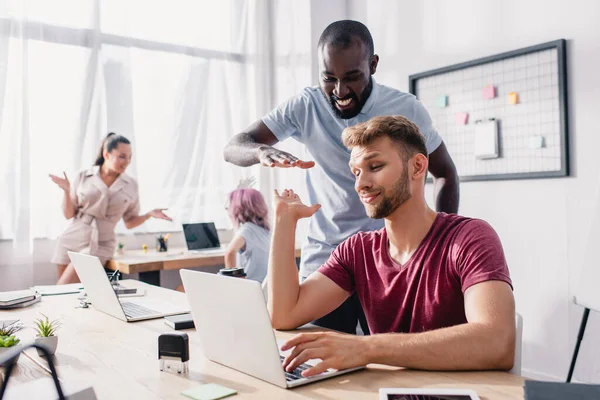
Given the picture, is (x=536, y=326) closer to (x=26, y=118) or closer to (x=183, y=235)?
(x=183, y=235)

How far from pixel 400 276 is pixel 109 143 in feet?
8.72

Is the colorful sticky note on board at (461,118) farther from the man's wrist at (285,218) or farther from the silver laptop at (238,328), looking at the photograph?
the silver laptop at (238,328)

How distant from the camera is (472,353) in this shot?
3.73 ft

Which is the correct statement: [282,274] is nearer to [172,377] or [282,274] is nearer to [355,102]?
[172,377]

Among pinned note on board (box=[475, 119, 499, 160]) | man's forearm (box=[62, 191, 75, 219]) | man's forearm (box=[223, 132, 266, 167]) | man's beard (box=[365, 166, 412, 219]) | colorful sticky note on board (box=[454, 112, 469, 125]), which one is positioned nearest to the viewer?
man's beard (box=[365, 166, 412, 219])

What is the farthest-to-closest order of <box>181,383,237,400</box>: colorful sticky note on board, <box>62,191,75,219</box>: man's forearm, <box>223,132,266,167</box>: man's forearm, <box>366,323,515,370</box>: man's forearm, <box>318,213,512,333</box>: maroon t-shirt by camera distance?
<box>62,191,75,219</box>: man's forearm, <box>223,132,266,167</box>: man's forearm, <box>318,213,512,333</box>: maroon t-shirt, <box>366,323,515,370</box>: man's forearm, <box>181,383,237,400</box>: colorful sticky note on board

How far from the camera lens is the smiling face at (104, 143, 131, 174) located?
362cm

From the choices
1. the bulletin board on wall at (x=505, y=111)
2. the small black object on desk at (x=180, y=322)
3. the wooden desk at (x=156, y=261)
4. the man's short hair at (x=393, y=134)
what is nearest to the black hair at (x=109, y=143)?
the wooden desk at (x=156, y=261)

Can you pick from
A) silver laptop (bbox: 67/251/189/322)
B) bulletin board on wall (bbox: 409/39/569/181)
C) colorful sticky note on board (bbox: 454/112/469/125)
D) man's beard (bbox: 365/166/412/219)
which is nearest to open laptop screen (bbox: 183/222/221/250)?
bulletin board on wall (bbox: 409/39/569/181)

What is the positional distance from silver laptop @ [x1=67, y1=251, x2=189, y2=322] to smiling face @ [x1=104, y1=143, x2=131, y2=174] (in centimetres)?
177

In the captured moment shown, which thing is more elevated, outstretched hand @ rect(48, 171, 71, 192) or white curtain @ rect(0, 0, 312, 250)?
white curtain @ rect(0, 0, 312, 250)

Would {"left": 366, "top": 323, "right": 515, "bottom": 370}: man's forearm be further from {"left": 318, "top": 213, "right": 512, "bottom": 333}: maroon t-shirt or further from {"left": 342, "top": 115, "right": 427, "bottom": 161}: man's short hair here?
{"left": 342, "top": 115, "right": 427, "bottom": 161}: man's short hair

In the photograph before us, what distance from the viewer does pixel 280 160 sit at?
65.4 inches

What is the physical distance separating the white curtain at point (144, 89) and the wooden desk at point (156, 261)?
0.54 m
